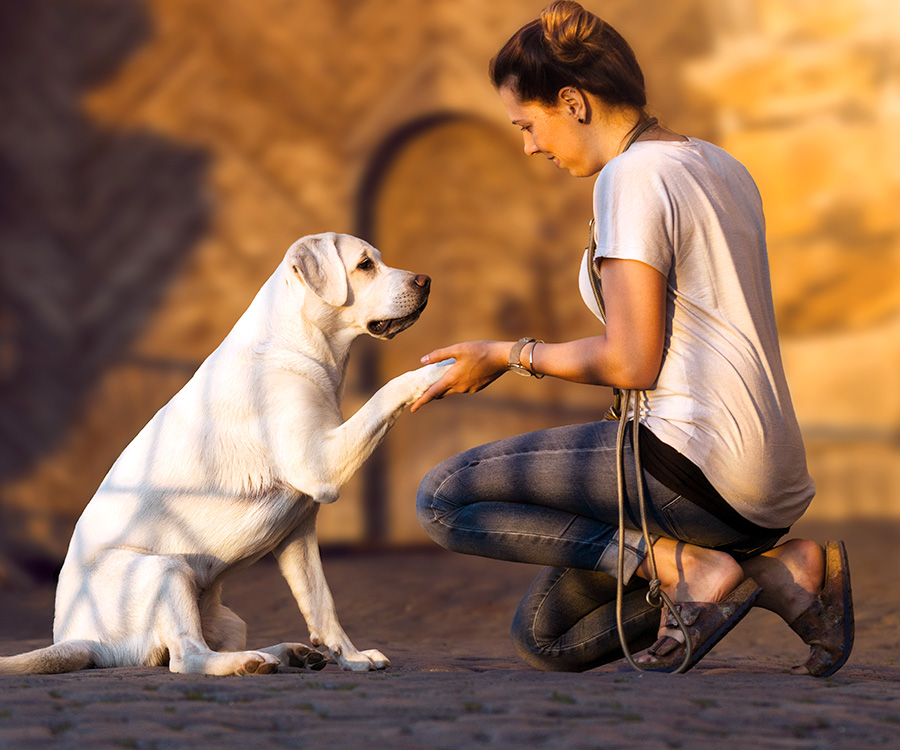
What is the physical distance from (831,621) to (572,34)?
1601mm

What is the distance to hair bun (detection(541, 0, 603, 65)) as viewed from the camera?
2514 mm

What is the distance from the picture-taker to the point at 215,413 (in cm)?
303

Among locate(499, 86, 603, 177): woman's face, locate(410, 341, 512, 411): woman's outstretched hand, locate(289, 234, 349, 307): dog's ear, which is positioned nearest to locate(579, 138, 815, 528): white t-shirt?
locate(499, 86, 603, 177): woman's face

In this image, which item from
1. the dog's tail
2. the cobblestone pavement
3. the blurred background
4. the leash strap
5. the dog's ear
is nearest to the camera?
the cobblestone pavement

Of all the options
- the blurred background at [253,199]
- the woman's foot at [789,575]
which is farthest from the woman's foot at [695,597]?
the blurred background at [253,199]

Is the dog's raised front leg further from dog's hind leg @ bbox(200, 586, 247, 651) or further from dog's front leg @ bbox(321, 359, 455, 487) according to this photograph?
dog's hind leg @ bbox(200, 586, 247, 651)

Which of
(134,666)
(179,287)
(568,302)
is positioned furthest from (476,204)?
(134,666)

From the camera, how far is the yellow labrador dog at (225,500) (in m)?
2.80

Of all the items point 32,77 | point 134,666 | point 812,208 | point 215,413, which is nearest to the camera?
point 134,666

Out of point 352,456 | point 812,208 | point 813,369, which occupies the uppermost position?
point 812,208

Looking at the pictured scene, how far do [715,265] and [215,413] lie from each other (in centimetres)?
150

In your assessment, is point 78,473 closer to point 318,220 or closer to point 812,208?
point 318,220

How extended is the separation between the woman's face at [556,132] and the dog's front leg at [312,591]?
1.27 metres

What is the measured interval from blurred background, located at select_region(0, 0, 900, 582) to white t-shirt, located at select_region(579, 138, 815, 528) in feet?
15.7
